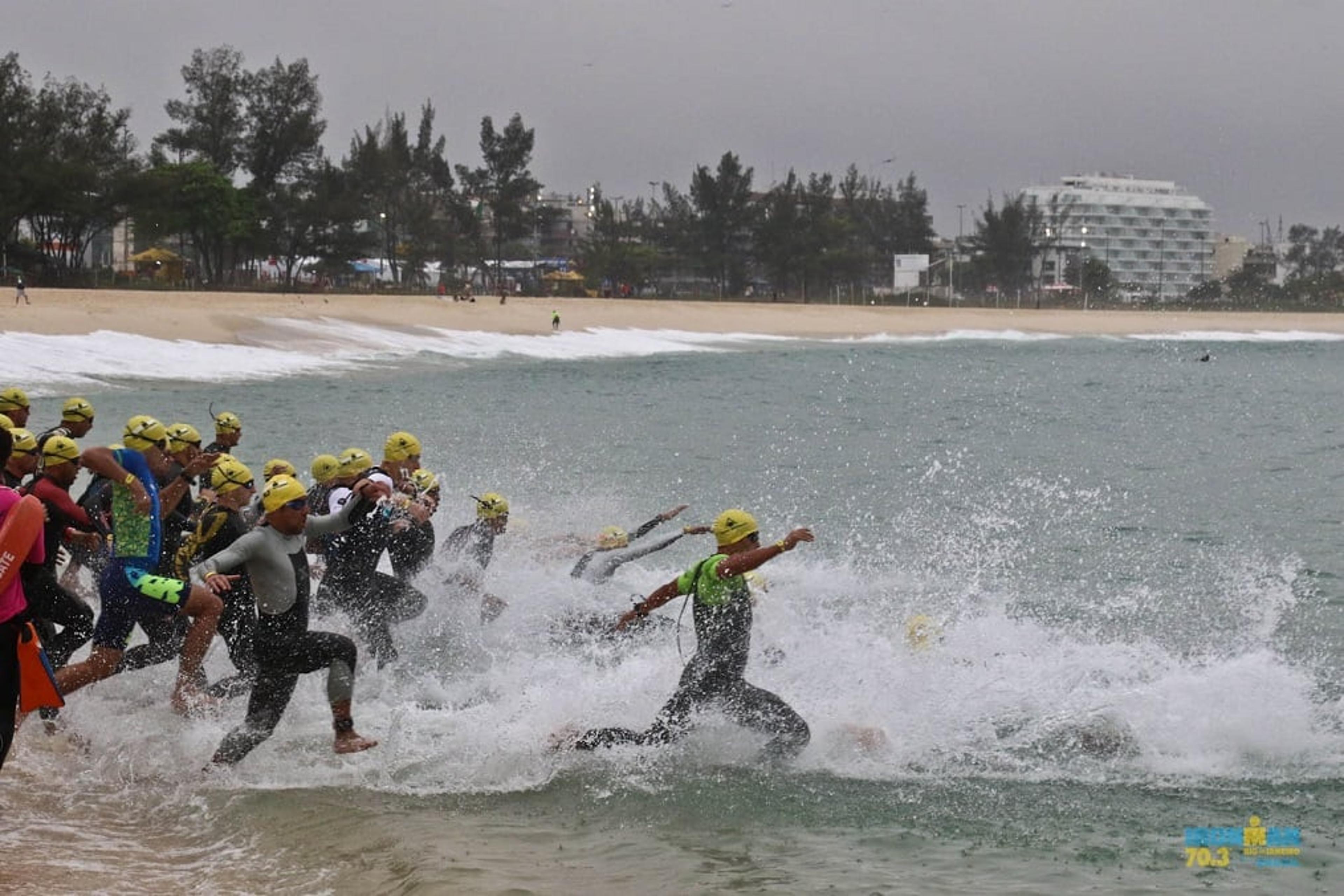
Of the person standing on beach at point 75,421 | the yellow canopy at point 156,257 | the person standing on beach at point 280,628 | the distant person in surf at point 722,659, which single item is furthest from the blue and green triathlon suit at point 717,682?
the yellow canopy at point 156,257

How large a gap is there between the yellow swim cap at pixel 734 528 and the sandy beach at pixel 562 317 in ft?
122

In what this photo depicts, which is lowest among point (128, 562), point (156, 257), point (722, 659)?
point (722, 659)

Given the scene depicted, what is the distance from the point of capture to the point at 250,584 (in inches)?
362

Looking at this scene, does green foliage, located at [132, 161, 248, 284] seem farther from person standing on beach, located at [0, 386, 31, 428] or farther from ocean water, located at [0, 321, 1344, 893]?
person standing on beach, located at [0, 386, 31, 428]

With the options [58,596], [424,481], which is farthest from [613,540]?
[58,596]

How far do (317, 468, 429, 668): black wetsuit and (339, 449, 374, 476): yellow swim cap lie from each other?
0.09 metres

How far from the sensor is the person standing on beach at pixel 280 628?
873 cm

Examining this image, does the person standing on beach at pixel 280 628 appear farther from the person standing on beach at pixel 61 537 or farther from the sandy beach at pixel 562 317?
the sandy beach at pixel 562 317

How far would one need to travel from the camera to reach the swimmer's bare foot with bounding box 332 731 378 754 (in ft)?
30.0

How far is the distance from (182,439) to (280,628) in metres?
2.91

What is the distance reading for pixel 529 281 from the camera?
111 m

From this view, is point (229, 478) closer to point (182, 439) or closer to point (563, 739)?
point (182, 439)

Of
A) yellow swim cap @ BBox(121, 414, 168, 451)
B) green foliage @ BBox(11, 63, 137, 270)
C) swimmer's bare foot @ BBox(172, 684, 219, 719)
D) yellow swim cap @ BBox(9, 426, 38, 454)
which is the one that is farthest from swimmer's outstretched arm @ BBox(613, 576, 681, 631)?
green foliage @ BBox(11, 63, 137, 270)

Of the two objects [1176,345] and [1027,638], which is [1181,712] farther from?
[1176,345]
